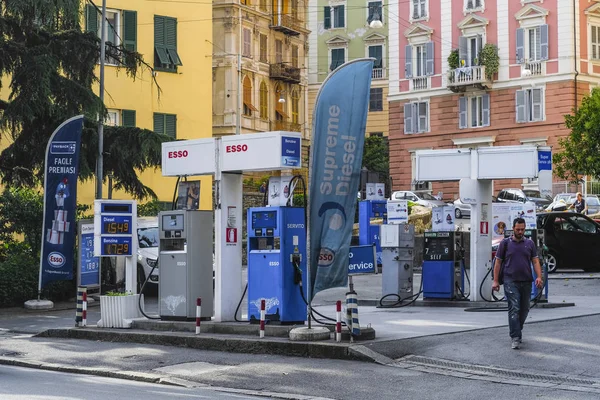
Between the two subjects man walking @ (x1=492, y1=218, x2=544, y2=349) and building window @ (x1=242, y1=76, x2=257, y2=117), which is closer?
man walking @ (x1=492, y1=218, x2=544, y2=349)

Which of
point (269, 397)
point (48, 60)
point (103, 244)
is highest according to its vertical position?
point (48, 60)

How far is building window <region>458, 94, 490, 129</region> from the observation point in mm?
62625

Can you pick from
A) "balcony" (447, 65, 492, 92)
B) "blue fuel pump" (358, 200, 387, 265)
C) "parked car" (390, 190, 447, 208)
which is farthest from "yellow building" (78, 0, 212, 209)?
"balcony" (447, 65, 492, 92)

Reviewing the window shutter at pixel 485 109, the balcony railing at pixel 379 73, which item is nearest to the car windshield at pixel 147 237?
the window shutter at pixel 485 109

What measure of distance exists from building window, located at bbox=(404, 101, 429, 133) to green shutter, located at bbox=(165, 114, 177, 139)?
73.2 feet

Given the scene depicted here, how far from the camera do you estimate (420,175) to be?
70.5 ft

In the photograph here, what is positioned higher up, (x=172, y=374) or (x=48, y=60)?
(x=48, y=60)

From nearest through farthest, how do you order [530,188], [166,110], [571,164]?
[166,110], [571,164], [530,188]

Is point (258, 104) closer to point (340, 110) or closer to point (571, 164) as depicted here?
point (571, 164)

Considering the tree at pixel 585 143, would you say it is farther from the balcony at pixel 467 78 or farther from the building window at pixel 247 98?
the building window at pixel 247 98

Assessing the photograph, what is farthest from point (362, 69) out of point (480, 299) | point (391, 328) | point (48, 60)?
point (48, 60)

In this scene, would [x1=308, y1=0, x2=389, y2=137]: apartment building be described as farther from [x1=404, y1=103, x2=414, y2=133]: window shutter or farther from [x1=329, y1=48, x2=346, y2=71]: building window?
[x1=404, y1=103, x2=414, y2=133]: window shutter

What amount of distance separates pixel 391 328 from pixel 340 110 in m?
3.77

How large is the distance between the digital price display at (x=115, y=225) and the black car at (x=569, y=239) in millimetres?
14035
